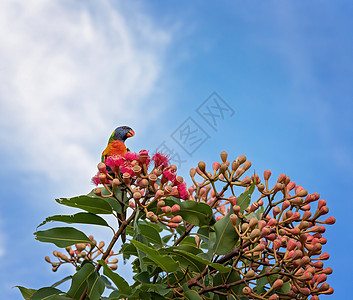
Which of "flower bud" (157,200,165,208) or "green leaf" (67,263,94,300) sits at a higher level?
"flower bud" (157,200,165,208)

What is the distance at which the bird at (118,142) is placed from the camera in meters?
3.64

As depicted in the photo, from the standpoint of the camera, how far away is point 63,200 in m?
2.44

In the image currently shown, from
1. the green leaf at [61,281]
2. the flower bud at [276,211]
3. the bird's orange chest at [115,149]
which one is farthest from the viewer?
the bird's orange chest at [115,149]

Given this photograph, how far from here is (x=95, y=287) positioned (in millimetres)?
2434

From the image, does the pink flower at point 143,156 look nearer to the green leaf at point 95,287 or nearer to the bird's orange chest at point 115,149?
the green leaf at point 95,287

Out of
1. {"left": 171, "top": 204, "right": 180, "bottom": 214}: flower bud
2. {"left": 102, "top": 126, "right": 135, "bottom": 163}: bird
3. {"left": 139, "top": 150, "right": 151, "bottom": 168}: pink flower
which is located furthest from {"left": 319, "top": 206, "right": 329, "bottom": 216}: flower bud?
{"left": 102, "top": 126, "right": 135, "bottom": 163}: bird

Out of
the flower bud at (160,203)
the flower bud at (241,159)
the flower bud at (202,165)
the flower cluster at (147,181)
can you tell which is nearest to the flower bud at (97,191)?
the flower cluster at (147,181)

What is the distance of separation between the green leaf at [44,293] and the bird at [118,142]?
4.46 feet

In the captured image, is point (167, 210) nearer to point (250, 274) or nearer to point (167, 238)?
point (250, 274)

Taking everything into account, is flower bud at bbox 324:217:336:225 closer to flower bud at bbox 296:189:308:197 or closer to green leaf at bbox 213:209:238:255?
flower bud at bbox 296:189:308:197

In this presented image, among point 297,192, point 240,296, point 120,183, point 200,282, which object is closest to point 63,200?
point 120,183

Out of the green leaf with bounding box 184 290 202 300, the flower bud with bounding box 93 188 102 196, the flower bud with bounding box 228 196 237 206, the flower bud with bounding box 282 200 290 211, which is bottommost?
→ the green leaf with bounding box 184 290 202 300

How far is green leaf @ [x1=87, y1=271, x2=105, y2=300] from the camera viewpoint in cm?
241

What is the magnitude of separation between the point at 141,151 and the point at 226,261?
776mm
